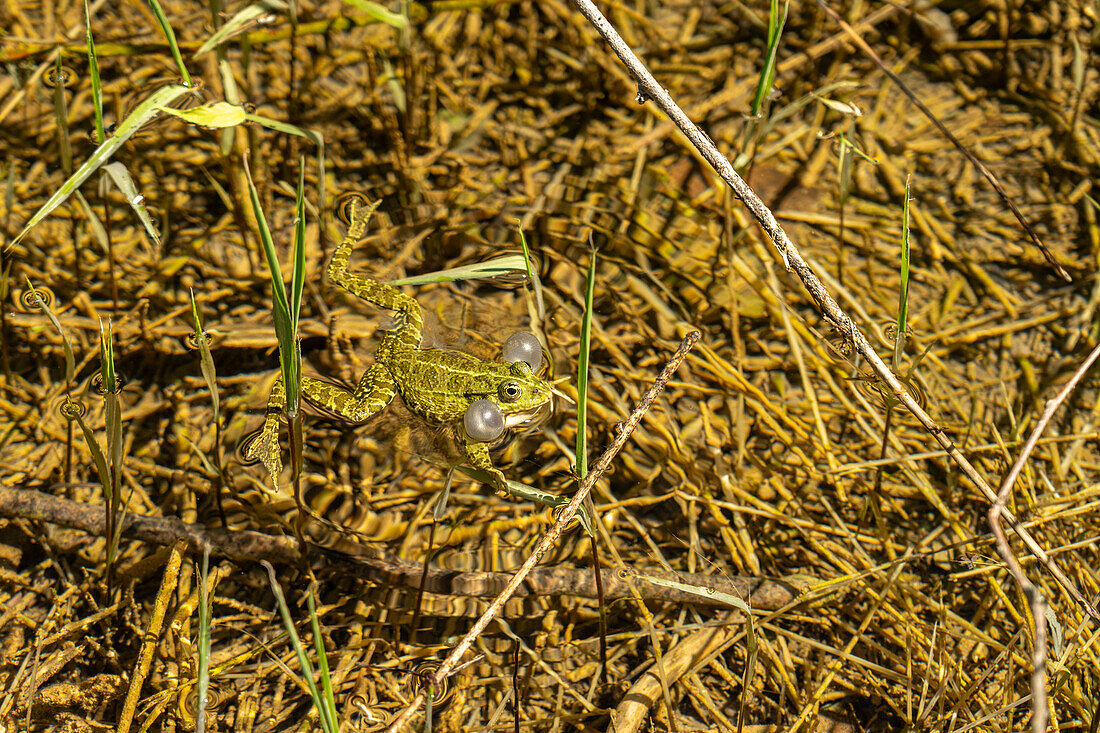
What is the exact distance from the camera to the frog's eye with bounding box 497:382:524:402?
317cm

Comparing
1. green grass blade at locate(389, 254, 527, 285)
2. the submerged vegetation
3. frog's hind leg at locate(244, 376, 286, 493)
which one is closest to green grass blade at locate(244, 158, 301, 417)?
the submerged vegetation

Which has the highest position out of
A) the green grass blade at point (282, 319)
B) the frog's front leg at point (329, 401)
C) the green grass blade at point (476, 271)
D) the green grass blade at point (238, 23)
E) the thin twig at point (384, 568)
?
the green grass blade at point (238, 23)

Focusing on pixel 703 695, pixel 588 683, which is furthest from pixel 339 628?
pixel 703 695

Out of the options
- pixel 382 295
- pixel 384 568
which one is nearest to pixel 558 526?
pixel 384 568

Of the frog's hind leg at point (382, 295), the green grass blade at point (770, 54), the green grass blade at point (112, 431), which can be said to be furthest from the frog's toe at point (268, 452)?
the green grass blade at point (770, 54)

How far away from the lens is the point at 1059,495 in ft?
10.1

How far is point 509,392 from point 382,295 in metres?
0.86

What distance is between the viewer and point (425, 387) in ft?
11.1

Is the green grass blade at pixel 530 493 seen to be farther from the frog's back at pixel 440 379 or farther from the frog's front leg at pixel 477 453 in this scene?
the frog's back at pixel 440 379

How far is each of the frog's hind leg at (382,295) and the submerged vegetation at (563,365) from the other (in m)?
0.09

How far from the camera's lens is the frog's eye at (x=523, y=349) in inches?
130

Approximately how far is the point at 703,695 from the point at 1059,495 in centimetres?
171

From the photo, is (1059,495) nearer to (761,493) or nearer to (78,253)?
(761,493)

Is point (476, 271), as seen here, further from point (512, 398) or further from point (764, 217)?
point (764, 217)
